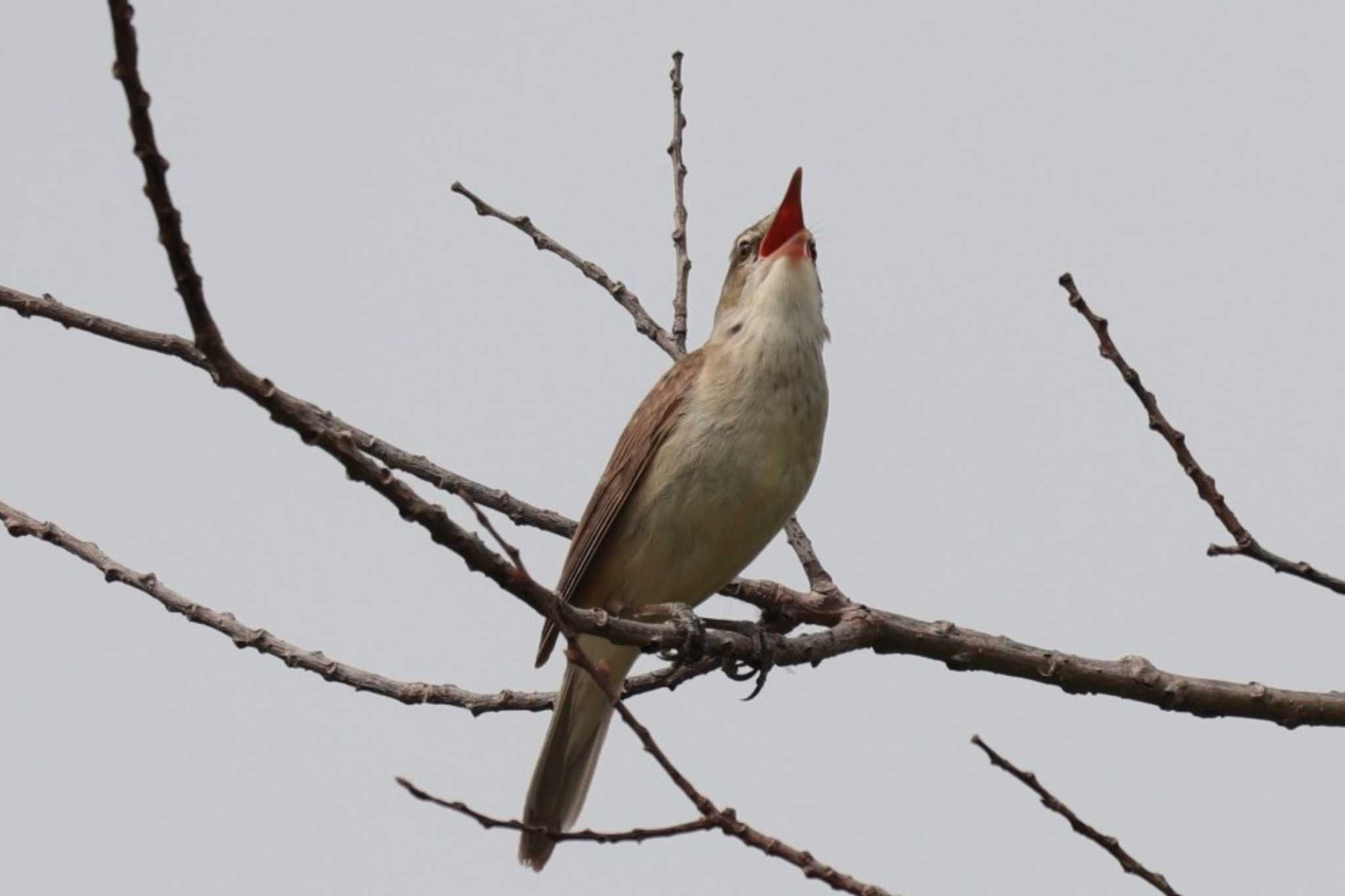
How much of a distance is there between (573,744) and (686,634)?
148 centimetres

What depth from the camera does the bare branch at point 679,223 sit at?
577cm

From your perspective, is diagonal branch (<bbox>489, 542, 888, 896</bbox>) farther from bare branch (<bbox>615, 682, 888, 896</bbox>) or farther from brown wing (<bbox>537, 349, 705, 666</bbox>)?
brown wing (<bbox>537, 349, 705, 666</bbox>)

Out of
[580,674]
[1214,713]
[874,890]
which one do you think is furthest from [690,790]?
[580,674]

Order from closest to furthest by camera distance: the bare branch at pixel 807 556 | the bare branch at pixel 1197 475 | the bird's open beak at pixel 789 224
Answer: the bare branch at pixel 1197 475 → the bare branch at pixel 807 556 → the bird's open beak at pixel 789 224

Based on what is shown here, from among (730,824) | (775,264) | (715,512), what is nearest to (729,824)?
(730,824)

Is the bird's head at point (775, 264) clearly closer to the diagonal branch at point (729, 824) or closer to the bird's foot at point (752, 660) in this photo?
the bird's foot at point (752, 660)

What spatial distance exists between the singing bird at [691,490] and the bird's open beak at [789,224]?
0.85 ft

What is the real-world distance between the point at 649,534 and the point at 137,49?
320cm

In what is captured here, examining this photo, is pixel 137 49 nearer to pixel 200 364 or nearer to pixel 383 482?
pixel 383 482

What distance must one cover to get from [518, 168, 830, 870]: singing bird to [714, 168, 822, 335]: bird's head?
0.02 meters

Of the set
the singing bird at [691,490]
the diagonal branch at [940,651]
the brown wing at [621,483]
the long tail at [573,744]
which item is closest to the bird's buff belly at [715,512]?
the singing bird at [691,490]

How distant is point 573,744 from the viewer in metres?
5.51

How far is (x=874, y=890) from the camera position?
2.90 m

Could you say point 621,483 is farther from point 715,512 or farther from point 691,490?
point 715,512
